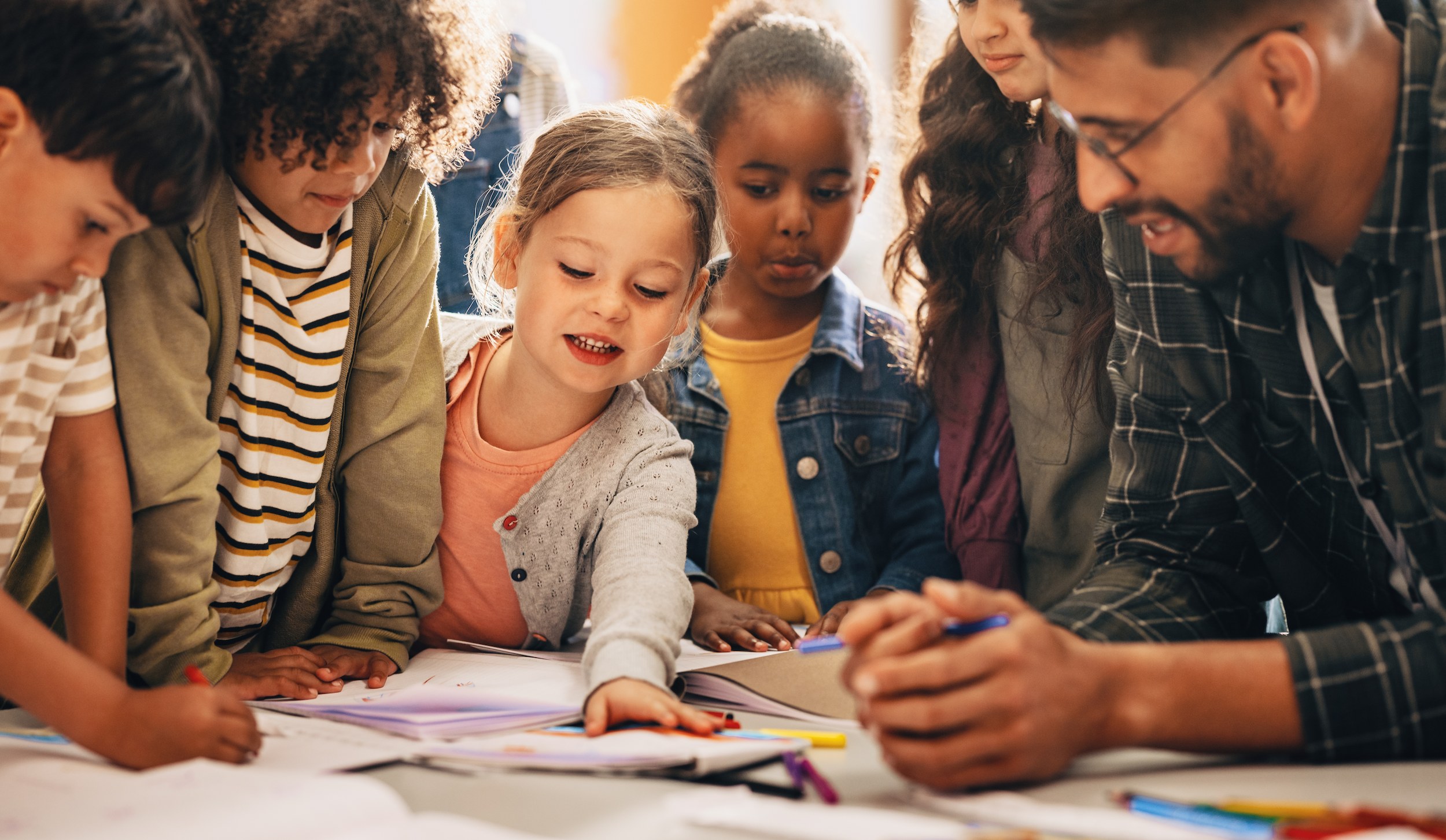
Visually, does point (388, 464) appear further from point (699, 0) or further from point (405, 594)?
point (699, 0)

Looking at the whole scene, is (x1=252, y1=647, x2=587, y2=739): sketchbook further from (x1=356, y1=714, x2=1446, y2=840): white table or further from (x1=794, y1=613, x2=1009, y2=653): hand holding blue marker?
(x1=794, y1=613, x2=1009, y2=653): hand holding blue marker

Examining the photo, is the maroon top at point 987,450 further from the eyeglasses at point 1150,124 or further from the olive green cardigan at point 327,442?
the olive green cardigan at point 327,442

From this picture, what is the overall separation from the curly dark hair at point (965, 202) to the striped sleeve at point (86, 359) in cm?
104

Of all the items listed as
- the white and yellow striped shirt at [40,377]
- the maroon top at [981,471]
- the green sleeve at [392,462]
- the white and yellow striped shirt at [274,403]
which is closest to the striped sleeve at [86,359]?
the white and yellow striped shirt at [40,377]

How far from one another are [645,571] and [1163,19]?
2.41ft

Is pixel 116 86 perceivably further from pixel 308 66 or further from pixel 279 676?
pixel 279 676

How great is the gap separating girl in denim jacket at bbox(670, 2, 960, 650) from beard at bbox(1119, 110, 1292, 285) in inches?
28.8

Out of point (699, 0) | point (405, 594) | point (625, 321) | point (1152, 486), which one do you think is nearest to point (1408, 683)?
point (1152, 486)

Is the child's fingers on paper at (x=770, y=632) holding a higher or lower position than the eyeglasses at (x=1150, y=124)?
lower

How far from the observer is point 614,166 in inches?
55.1

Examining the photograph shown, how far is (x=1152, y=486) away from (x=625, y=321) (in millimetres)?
620

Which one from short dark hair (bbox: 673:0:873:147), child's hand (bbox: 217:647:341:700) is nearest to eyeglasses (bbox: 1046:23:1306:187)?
short dark hair (bbox: 673:0:873:147)

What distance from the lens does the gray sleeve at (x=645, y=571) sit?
1.10 metres

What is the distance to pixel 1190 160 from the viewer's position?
Result: 3.06 ft
